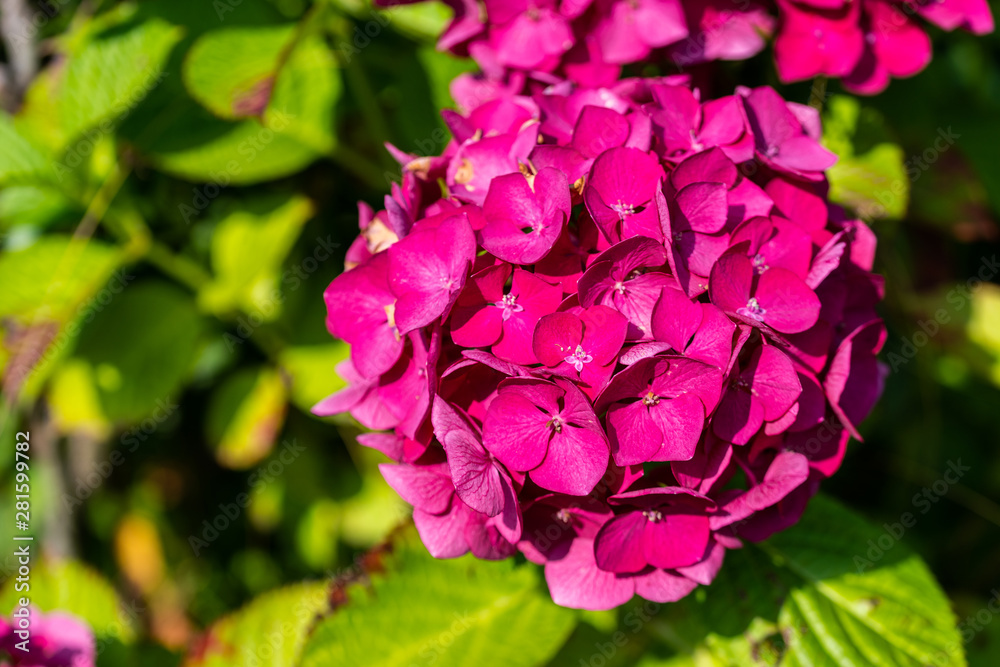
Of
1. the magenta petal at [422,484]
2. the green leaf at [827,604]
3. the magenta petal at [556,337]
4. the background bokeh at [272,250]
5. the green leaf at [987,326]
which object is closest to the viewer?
the magenta petal at [556,337]

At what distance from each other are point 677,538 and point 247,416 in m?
1.30

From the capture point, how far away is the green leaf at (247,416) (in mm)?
1852

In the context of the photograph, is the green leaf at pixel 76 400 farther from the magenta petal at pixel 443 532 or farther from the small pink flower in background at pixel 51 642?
the magenta petal at pixel 443 532

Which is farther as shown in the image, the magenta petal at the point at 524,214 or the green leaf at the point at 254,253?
the green leaf at the point at 254,253

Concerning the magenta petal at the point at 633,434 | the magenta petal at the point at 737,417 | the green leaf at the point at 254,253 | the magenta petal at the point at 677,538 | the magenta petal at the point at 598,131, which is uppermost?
the magenta petal at the point at 598,131

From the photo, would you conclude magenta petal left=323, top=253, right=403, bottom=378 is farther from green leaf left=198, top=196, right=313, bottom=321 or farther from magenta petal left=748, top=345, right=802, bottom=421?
green leaf left=198, top=196, right=313, bottom=321

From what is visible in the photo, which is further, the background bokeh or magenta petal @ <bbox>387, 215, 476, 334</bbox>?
the background bokeh

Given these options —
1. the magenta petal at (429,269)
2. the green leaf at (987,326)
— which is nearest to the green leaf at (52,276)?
the magenta petal at (429,269)

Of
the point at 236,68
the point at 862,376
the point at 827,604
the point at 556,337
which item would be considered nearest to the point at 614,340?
the point at 556,337

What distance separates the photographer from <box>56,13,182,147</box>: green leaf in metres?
1.43

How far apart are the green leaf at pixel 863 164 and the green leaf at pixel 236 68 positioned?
1.06 m

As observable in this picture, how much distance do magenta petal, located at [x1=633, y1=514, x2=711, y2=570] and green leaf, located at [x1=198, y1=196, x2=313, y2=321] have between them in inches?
45.0

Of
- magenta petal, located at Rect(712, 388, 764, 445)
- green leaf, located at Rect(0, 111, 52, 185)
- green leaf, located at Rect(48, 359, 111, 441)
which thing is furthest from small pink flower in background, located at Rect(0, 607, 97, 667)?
magenta petal, located at Rect(712, 388, 764, 445)

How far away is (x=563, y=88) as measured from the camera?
1135mm
